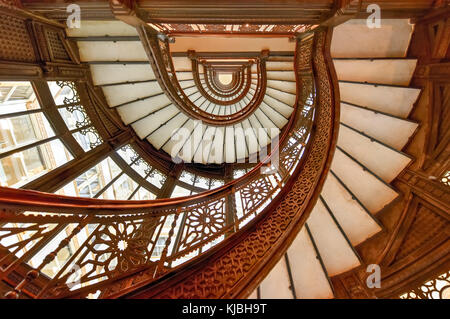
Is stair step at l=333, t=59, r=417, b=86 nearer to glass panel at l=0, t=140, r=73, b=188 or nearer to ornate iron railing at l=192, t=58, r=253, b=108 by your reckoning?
ornate iron railing at l=192, t=58, r=253, b=108

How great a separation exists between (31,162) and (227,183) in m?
3.74

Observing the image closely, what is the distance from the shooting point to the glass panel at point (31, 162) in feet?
10.3

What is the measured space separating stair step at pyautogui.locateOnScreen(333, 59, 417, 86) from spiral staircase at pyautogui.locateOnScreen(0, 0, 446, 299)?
0.7 inches

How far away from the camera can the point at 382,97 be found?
3.09 metres

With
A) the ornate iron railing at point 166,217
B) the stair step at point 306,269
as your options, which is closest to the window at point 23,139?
the ornate iron railing at point 166,217

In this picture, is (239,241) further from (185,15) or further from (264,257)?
(185,15)

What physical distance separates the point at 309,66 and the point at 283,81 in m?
2.50

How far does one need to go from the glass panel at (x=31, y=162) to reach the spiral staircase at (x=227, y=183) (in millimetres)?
186

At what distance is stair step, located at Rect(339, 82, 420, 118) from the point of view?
114 inches

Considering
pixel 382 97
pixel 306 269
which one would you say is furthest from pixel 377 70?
pixel 306 269

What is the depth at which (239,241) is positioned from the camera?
73.6 inches

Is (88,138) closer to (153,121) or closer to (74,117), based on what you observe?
(74,117)
